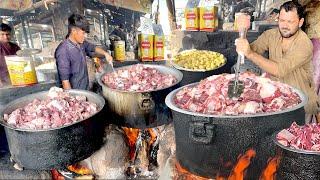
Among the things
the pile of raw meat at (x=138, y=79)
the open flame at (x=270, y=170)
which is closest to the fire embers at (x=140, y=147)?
the pile of raw meat at (x=138, y=79)

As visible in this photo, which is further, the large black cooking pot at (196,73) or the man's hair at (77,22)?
the large black cooking pot at (196,73)

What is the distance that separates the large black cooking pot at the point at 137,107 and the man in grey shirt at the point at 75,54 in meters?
0.65

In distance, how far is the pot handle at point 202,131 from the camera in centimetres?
270

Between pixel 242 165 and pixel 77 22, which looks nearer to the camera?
pixel 242 165

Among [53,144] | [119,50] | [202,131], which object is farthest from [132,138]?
[202,131]

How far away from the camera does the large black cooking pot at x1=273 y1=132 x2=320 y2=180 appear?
2352 millimetres

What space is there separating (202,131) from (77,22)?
2.62 m

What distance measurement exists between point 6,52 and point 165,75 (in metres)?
2.29

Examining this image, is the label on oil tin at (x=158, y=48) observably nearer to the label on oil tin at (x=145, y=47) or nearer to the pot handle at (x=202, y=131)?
the label on oil tin at (x=145, y=47)

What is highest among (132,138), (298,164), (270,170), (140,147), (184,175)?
(298,164)

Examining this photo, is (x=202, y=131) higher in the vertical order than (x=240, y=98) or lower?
lower

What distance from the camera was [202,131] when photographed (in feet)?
8.96

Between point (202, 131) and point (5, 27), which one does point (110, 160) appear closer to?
point (202, 131)

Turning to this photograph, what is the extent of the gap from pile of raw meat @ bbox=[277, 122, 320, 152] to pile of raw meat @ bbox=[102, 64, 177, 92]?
1.88m
